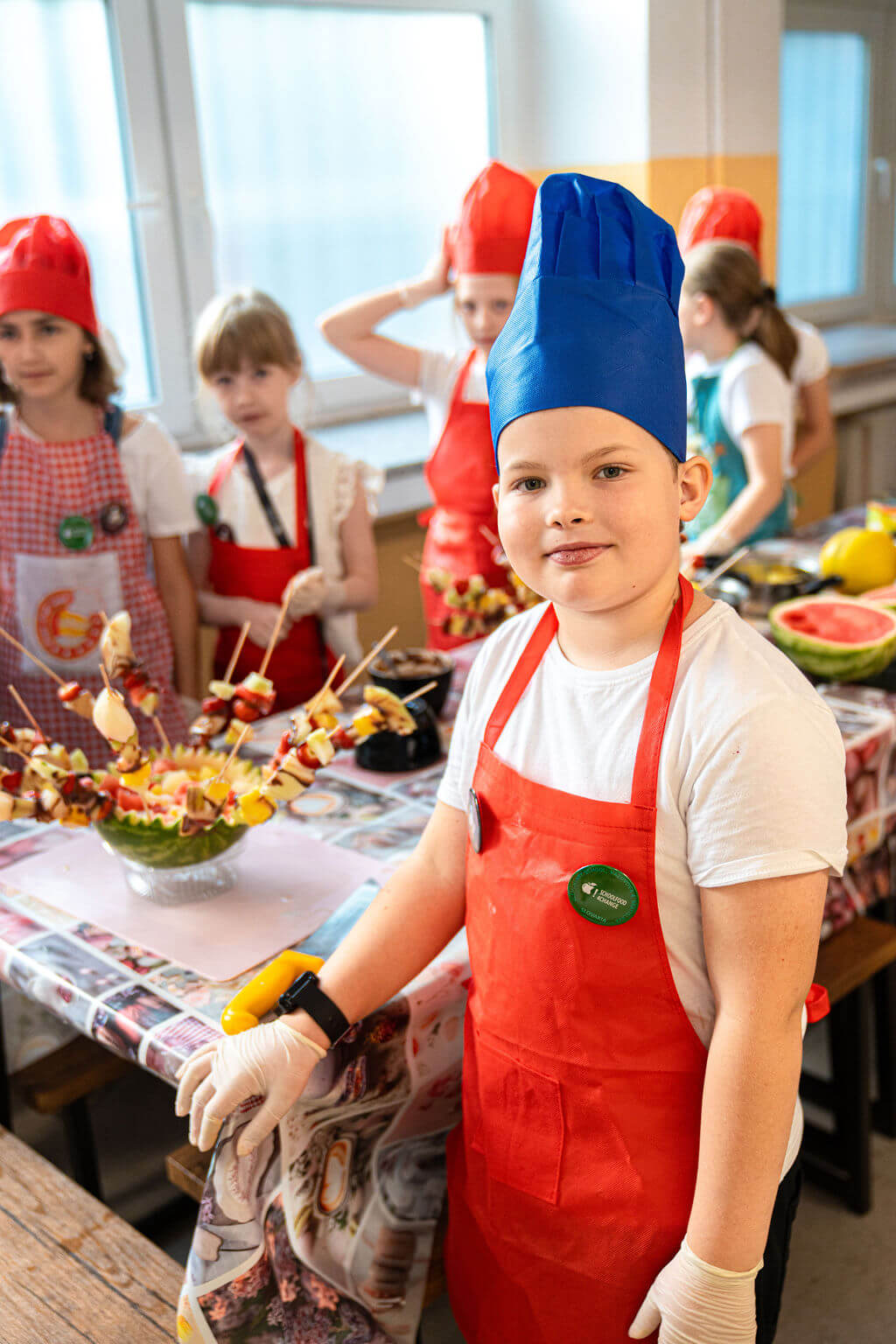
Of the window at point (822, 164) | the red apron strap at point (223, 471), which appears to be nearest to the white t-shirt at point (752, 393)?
the red apron strap at point (223, 471)

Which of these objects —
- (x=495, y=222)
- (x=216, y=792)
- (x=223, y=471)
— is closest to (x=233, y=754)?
(x=216, y=792)

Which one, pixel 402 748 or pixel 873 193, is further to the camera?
pixel 873 193

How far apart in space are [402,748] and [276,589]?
0.74 metres

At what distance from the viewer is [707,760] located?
3.01 feet

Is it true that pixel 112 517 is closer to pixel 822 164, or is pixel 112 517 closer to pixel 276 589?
pixel 276 589

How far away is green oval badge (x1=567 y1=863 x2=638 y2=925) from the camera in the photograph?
0.95 metres

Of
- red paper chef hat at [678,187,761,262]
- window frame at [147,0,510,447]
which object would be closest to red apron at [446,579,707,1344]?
window frame at [147,0,510,447]

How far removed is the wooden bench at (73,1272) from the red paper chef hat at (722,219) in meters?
2.61

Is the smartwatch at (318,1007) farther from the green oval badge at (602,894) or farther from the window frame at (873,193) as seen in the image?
the window frame at (873,193)

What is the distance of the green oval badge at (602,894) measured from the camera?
951 millimetres

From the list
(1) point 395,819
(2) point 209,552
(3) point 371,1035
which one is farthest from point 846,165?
(3) point 371,1035

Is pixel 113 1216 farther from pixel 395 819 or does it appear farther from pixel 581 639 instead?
pixel 581 639

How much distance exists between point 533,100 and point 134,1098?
3412mm

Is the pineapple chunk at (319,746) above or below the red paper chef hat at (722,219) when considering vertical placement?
below
